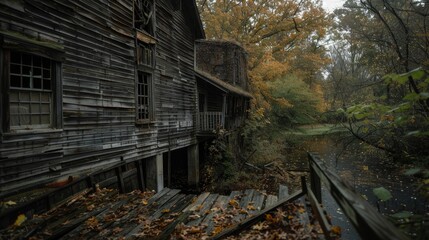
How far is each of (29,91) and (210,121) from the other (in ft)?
33.2

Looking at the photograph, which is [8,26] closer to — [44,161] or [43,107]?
[43,107]

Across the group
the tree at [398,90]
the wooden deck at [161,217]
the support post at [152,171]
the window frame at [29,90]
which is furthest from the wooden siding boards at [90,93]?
the tree at [398,90]

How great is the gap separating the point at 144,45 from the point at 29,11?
16.2ft

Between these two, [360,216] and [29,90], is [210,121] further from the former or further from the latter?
[360,216]

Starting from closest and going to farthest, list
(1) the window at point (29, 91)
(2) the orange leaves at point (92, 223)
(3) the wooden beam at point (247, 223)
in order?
(3) the wooden beam at point (247, 223)
(2) the orange leaves at point (92, 223)
(1) the window at point (29, 91)

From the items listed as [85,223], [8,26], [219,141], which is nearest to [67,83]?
[8,26]

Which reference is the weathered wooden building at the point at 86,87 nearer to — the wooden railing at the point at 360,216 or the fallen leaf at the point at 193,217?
the fallen leaf at the point at 193,217

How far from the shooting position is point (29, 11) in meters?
6.11

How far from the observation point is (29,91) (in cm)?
609

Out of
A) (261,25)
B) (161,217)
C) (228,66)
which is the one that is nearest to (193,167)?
(161,217)

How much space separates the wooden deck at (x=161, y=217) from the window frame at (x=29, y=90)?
6.16ft

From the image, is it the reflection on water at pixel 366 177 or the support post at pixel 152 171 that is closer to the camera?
the reflection on water at pixel 366 177

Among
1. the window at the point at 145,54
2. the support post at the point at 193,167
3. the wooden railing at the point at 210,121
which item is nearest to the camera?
the window at the point at 145,54

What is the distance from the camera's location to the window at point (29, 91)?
5.68 metres
